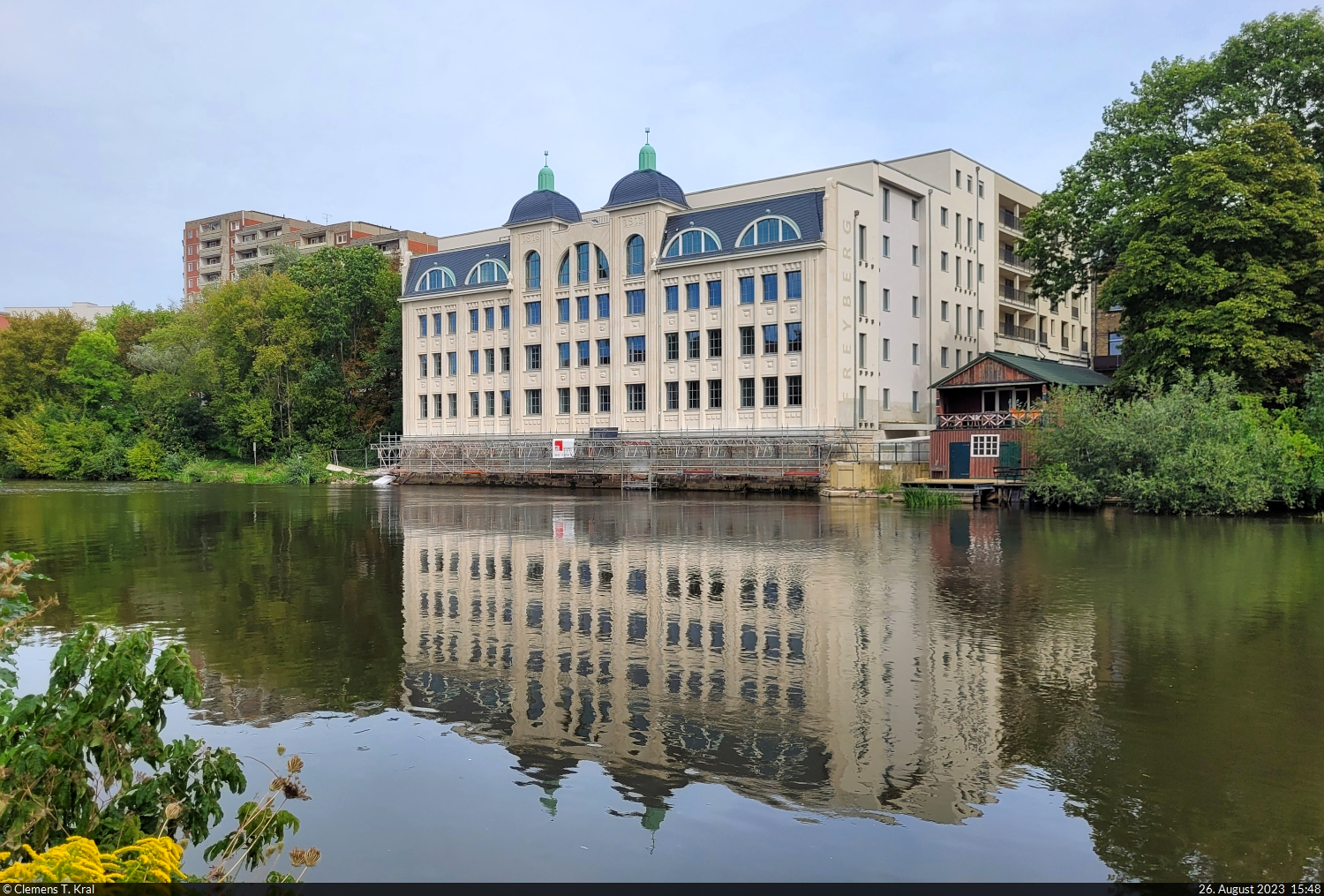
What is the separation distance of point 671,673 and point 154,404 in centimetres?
Result: 8447

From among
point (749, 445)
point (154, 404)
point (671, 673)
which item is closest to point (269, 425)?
point (154, 404)

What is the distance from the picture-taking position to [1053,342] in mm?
78188

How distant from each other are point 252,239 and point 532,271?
84.7 meters

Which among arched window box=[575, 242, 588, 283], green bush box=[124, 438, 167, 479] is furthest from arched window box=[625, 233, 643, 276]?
green bush box=[124, 438, 167, 479]

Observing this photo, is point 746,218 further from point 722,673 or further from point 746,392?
point 722,673

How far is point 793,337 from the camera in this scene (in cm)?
5694

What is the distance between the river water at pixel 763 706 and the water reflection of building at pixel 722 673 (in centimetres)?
5

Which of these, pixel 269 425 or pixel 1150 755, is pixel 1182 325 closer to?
pixel 1150 755

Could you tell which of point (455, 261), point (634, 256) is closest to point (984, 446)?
point (634, 256)

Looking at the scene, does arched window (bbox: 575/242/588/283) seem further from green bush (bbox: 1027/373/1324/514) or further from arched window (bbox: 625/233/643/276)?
green bush (bbox: 1027/373/1324/514)

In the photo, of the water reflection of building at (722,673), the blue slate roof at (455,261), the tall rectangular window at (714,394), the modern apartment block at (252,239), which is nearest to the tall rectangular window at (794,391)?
the tall rectangular window at (714,394)

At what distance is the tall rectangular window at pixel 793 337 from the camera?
56.8 m

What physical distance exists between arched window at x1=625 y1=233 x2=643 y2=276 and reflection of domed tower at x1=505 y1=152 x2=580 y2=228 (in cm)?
639

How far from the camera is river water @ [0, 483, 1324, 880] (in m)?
Result: 6.36
